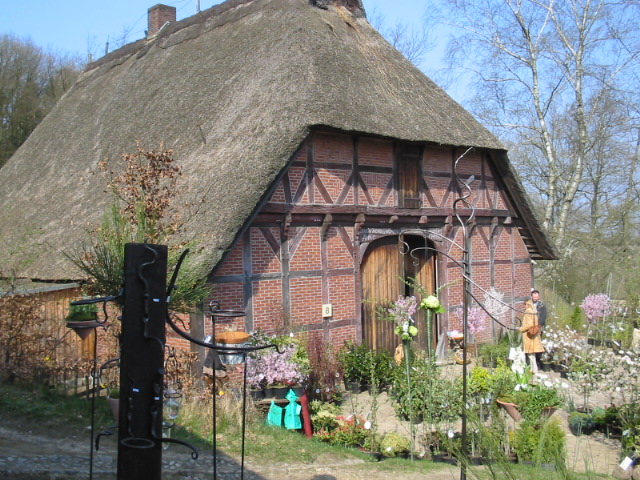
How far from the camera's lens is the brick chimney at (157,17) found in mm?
19859

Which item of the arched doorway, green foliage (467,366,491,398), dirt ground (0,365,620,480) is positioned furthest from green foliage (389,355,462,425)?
the arched doorway

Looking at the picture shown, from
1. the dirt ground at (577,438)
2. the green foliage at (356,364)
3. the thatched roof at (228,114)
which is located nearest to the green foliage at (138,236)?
the thatched roof at (228,114)

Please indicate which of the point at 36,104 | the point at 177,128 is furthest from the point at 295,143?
the point at 36,104

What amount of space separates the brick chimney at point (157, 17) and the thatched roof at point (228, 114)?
1.12 metres

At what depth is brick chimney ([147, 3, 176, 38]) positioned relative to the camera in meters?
19.9

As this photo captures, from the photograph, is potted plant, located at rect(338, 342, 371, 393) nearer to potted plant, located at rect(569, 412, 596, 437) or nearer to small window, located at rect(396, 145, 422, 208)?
small window, located at rect(396, 145, 422, 208)

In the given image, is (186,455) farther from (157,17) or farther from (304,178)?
(157,17)

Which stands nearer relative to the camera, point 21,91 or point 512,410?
point 512,410

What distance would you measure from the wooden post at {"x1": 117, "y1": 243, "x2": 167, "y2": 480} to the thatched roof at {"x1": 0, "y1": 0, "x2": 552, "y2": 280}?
6681mm

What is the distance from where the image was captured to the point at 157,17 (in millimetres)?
19859

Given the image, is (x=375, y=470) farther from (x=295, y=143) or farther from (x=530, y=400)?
(x=295, y=143)

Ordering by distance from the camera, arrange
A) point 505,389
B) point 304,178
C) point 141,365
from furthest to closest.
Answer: point 304,178 → point 505,389 → point 141,365

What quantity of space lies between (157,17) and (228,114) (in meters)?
9.23

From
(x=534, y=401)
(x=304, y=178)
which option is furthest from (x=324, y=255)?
(x=534, y=401)
